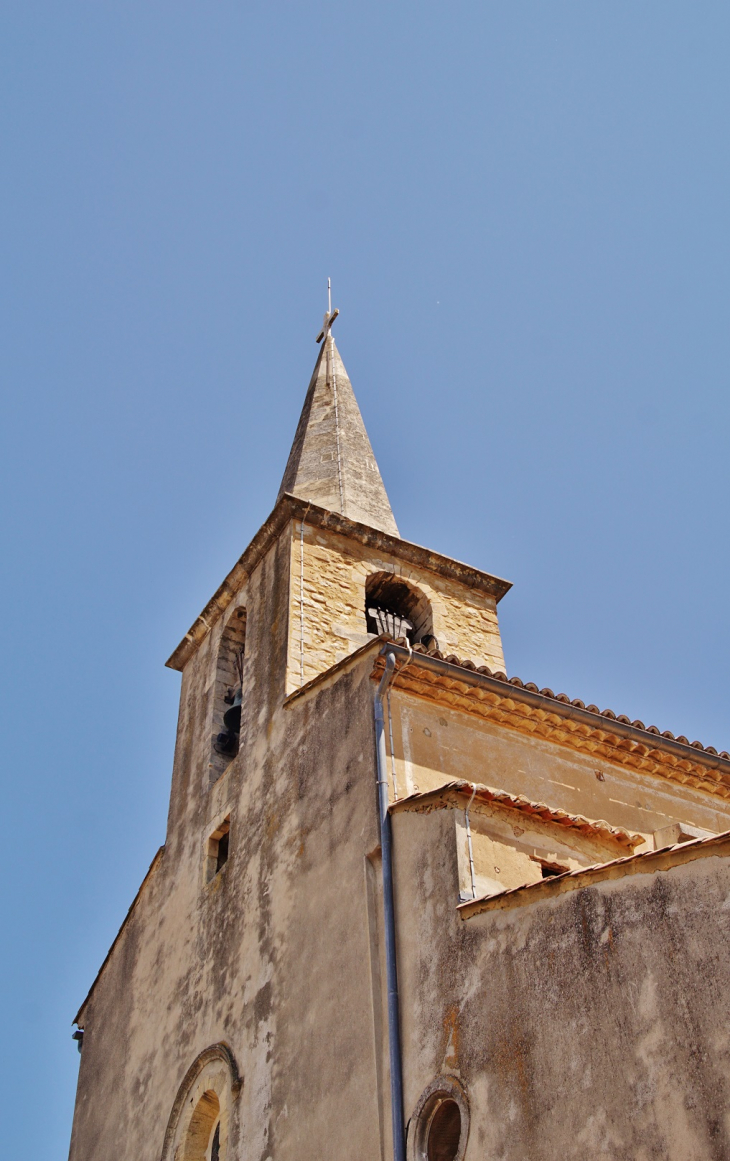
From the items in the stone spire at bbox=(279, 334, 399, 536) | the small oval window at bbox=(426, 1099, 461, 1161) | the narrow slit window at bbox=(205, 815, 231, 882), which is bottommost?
the small oval window at bbox=(426, 1099, 461, 1161)

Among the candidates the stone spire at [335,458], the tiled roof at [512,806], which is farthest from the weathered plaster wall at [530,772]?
the stone spire at [335,458]

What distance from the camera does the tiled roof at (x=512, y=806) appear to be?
9234 millimetres

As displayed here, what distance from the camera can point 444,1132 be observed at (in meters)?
8.14

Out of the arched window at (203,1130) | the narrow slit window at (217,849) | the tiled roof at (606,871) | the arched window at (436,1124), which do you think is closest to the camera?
the tiled roof at (606,871)

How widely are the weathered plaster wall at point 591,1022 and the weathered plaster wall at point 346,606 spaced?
17.3 ft

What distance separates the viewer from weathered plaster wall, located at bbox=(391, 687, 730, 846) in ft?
35.6

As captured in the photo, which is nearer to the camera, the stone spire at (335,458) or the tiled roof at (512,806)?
the tiled roof at (512,806)

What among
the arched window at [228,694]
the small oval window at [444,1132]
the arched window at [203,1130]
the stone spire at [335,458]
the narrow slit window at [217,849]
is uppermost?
the stone spire at [335,458]

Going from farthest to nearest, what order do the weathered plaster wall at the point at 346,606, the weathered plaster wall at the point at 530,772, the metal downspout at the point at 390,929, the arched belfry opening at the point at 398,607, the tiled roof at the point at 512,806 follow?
the arched belfry opening at the point at 398,607 < the weathered plaster wall at the point at 346,606 < the weathered plaster wall at the point at 530,772 < the tiled roof at the point at 512,806 < the metal downspout at the point at 390,929

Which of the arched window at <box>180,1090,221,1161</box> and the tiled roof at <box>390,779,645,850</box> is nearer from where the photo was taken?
the tiled roof at <box>390,779,645,850</box>

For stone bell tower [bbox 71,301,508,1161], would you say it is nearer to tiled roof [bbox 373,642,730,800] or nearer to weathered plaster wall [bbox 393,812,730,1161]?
tiled roof [bbox 373,642,730,800]

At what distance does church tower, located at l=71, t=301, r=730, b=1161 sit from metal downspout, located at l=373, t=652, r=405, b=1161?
0.02 meters

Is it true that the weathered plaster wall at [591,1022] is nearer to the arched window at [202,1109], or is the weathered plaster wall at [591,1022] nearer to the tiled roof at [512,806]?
the tiled roof at [512,806]

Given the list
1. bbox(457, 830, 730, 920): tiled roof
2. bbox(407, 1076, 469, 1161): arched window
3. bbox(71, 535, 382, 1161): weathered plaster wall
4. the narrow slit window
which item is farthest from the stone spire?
bbox(407, 1076, 469, 1161): arched window
